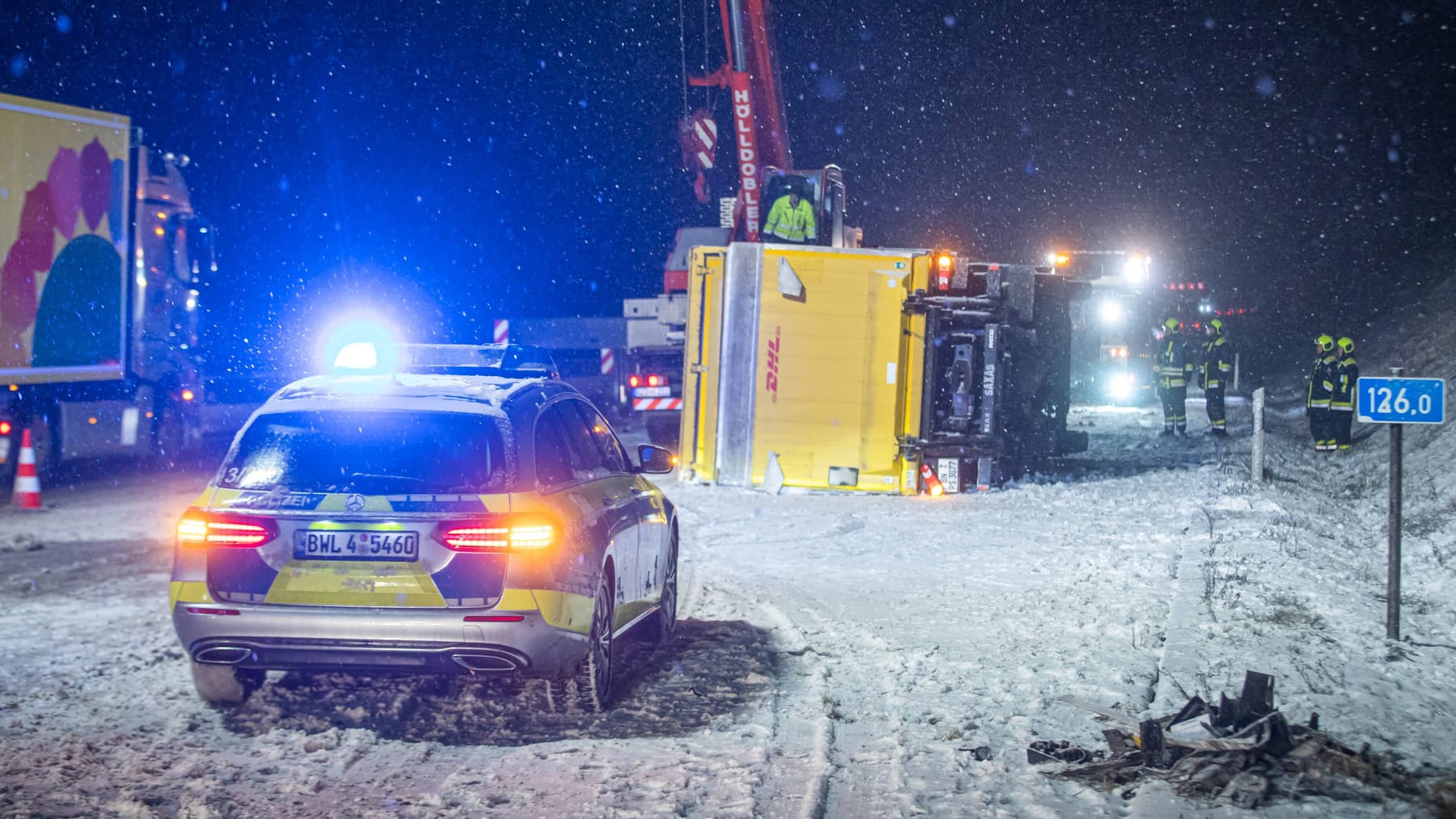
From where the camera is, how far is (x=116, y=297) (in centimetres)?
1658

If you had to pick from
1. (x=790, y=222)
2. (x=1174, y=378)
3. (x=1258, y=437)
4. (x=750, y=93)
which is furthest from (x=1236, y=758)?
(x=750, y=93)

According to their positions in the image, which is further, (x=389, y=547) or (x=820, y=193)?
(x=820, y=193)

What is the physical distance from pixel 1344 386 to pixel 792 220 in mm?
8124

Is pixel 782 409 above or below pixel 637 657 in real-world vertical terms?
above

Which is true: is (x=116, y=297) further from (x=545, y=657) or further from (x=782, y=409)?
(x=545, y=657)

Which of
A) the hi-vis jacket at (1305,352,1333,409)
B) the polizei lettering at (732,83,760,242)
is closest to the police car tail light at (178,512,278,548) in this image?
the hi-vis jacket at (1305,352,1333,409)

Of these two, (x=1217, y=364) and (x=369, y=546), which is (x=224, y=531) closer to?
(x=369, y=546)

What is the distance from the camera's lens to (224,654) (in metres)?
5.53

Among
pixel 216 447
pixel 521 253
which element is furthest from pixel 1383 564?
pixel 521 253

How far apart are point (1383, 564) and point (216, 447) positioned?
1569 cm

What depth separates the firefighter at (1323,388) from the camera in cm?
1906

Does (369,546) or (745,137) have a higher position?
(745,137)

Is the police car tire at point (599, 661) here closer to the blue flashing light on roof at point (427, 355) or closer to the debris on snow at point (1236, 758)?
the debris on snow at point (1236, 758)

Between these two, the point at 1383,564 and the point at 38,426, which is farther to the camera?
the point at 38,426
